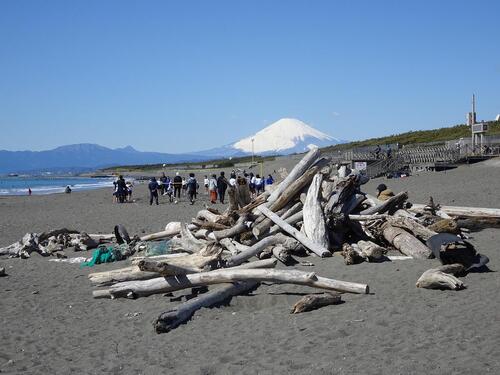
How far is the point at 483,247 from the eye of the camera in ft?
32.9

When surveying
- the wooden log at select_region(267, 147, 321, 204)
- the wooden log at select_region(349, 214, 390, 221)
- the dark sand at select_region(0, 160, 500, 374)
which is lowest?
the dark sand at select_region(0, 160, 500, 374)

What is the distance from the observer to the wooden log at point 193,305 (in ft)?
21.2

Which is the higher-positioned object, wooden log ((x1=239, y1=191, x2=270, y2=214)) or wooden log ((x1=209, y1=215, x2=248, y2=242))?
wooden log ((x1=239, y1=191, x2=270, y2=214))

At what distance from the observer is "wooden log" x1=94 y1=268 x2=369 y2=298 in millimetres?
7234

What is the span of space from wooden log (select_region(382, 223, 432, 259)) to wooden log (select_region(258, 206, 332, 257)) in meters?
1.20

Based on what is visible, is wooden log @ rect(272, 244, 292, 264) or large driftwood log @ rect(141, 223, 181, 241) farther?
large driftwood log @ rect(141, 223, 181, 241)

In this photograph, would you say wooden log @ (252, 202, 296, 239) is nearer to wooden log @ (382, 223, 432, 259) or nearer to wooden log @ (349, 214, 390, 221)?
wooden log @ (349, 214, 390, 221)

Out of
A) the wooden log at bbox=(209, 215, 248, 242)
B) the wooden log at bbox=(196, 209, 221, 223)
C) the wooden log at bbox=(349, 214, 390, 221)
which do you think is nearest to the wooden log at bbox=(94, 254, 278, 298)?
the wooden log at bbox=(209, 215, 248, 242)

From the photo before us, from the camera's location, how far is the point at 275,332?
238 inches

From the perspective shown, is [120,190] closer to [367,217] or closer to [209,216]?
[209,216]

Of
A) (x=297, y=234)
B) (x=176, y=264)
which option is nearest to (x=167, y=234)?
(x=297, y=234)

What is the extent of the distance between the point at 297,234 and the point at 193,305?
3.75 metres

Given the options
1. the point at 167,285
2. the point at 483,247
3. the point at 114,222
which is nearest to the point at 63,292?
the point at 167,285

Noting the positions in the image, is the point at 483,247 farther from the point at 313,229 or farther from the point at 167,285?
the point at 167,285
